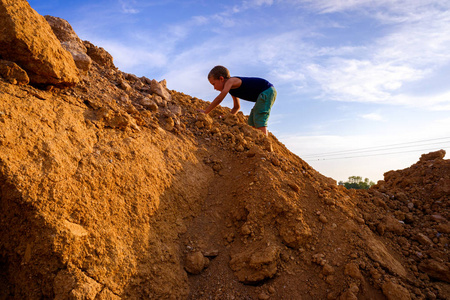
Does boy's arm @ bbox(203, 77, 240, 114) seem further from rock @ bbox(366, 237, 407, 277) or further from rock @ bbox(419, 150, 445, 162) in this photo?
rock @ bbox(419, 150, 445, 162)

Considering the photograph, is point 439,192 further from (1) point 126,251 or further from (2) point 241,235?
(1) point 126,251

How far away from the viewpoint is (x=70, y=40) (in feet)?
12.1

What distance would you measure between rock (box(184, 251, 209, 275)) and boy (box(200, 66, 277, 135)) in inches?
103

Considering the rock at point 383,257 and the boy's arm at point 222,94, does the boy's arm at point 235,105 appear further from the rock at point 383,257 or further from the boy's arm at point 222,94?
the rock at point 383,257

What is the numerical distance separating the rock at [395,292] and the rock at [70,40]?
4009mm

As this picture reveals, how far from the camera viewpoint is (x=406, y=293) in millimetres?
2324

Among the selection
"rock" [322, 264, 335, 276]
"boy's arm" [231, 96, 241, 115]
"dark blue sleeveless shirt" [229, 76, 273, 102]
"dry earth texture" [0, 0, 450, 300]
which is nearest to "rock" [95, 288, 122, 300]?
"dry earth texture" [0, 0, 450, 300]

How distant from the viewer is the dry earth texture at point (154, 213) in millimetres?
1863

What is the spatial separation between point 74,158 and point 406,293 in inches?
123

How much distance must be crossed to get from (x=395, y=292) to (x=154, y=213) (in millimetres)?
2271

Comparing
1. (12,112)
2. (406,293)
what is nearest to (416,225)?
(406,293)

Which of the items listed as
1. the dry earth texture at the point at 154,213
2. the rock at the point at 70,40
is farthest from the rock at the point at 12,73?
the rock at the point at 70,40

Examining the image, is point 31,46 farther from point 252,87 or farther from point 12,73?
point 252,87

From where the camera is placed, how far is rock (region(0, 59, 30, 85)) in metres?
2.21
